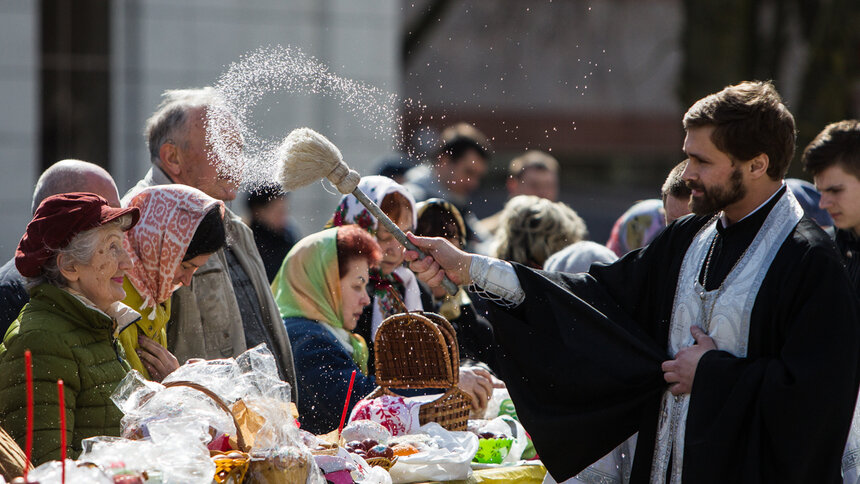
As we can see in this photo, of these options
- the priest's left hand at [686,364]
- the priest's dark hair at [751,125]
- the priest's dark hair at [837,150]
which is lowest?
the priest's left hand at [686,364]

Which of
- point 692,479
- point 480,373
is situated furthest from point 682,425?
point 480,373

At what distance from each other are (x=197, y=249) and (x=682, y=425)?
1.73m

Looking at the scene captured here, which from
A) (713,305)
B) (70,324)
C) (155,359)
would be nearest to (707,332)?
(713,305)

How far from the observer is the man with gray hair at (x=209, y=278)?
3832 millimetres

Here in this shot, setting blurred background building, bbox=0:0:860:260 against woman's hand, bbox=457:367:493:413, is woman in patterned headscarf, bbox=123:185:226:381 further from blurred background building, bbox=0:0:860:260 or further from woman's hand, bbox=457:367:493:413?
blurred background building, bbox=0:0:860:260

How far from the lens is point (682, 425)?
330 cm

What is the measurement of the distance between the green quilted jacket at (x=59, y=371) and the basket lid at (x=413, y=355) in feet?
3.97

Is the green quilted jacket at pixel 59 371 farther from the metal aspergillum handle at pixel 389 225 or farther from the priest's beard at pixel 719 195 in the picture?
the priest's beard at pixel 719 195

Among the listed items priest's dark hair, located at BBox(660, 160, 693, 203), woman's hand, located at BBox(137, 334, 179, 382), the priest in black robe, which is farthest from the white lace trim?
priest's dark hair, located at BBox(660, 160, 693, 203)

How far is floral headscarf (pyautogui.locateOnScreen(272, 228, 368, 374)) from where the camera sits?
14.1ft

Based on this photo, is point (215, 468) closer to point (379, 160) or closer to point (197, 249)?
point (197, 249)

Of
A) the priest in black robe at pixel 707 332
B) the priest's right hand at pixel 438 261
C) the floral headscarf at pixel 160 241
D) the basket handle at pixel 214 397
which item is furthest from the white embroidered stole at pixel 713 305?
the floral headscarf at pixel 160 241

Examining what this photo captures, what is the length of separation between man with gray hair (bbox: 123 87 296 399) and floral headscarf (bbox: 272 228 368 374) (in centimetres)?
21

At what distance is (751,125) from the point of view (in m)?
3.23
